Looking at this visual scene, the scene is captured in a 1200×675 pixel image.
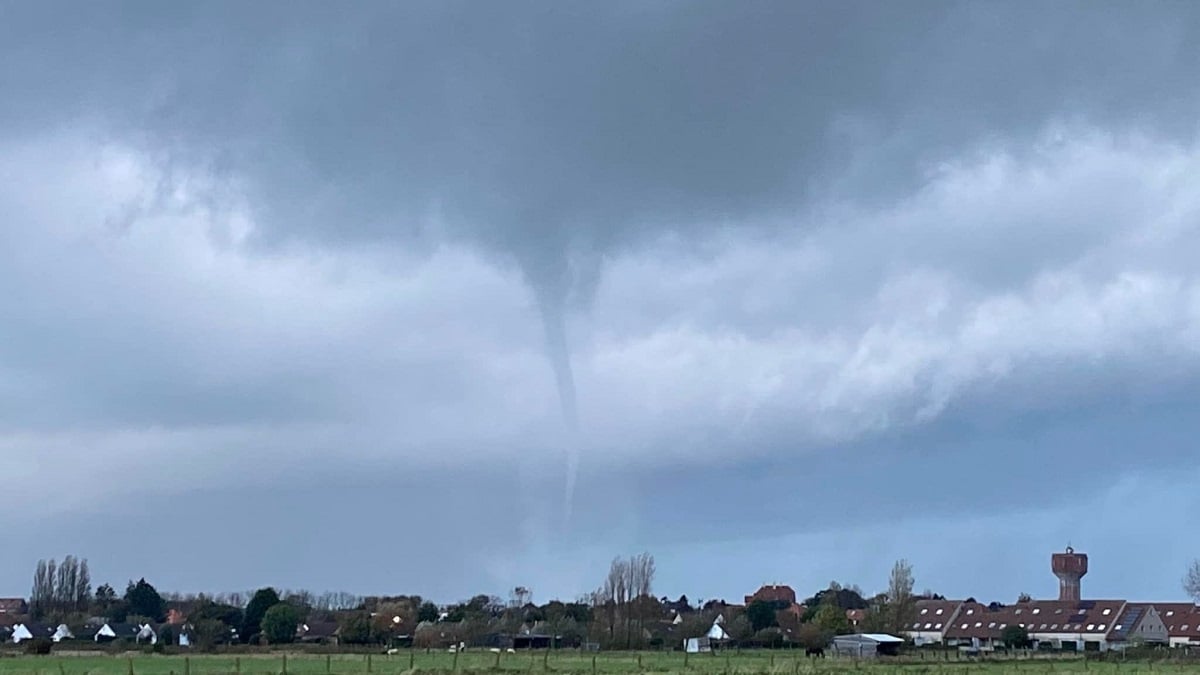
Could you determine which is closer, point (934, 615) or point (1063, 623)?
point (1063, 623)

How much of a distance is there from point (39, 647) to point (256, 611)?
119ft

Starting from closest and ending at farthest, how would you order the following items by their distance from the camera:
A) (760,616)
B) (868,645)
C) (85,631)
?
(868,645) → (760,616) → (85,631)

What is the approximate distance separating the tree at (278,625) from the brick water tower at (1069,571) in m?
91.3

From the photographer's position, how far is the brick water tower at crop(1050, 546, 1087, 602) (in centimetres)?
16950

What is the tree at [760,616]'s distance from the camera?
5374 inches

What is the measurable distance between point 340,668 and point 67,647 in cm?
4742

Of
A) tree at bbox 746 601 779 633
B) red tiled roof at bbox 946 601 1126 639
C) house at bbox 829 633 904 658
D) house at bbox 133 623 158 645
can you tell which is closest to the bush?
house at bbox 133 623 158 645

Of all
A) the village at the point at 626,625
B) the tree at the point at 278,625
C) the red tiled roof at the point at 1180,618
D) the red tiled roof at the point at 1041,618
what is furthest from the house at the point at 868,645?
the red tiled roof at the point at 1180,618

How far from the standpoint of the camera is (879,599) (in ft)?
474

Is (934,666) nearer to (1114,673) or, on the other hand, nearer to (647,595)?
(1114,673)

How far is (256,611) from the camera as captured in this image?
126625 millimetres

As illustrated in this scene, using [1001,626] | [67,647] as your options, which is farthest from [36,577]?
[1001,626]

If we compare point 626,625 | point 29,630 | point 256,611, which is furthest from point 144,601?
point 626,625

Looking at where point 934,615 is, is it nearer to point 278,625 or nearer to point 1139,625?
point 1139,625
